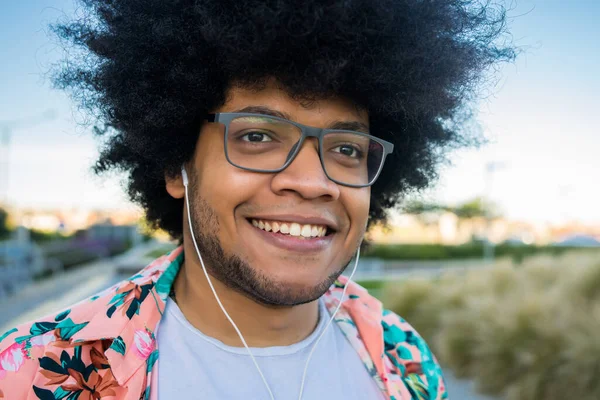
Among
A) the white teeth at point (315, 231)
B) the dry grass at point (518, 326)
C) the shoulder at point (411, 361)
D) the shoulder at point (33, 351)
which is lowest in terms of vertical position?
the dry grass at point (518, 326)

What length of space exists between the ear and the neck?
346 mm

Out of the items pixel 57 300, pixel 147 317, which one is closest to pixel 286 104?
pixel 147 317

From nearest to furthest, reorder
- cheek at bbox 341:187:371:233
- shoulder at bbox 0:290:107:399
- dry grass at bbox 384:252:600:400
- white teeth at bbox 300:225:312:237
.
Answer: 1. shoulder at bbox 0:290:107:399
2. white teeth at bbox 300:225:312:237
3. cheek at bbox 341:187:371:233
4. dry grass at bbox 384:252:600:400

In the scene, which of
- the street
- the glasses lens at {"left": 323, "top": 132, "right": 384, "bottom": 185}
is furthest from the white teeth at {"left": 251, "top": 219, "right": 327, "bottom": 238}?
the street

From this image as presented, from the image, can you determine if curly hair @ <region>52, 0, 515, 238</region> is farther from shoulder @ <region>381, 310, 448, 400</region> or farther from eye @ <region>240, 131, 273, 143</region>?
shoulder @ <region>381, 310, 448, 400</region>

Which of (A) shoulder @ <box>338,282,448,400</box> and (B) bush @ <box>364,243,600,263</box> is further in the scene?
(B) bush @ <box>364,243,600,263</box>

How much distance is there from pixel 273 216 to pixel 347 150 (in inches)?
17.6

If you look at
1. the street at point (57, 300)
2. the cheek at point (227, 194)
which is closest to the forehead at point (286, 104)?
the cheek at point (227, 194)

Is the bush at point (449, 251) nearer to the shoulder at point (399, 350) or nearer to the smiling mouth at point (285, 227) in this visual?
the shoulder at point (399, 350)

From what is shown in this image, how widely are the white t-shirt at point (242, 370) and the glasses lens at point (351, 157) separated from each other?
0.72 meters

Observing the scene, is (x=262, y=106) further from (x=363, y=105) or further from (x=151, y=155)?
(x=151, y=155)

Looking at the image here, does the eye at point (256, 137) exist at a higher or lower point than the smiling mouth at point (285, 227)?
higher

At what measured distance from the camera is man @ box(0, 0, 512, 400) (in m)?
1.95

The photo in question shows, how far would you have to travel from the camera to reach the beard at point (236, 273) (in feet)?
6.49
